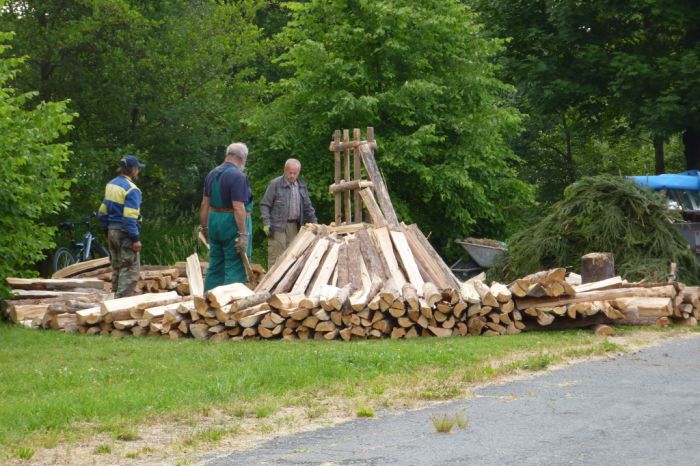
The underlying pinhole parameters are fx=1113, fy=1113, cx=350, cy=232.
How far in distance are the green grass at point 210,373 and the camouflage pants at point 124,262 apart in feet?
7.53

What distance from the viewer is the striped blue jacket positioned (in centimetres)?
1477

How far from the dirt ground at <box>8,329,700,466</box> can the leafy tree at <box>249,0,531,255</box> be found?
44.1 feet

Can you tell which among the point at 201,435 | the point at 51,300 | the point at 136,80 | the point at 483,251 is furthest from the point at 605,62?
the point at 201,435

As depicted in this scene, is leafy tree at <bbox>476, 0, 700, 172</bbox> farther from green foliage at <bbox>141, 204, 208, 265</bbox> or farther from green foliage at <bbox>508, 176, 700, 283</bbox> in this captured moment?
green foliage at <bbox>508, 176, 700, 283</bbox>

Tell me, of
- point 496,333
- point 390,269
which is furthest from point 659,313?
point 390,269

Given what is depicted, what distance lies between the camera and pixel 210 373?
977 centimetres

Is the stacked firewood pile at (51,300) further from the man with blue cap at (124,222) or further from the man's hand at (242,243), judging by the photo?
the man's hand at (242,243)

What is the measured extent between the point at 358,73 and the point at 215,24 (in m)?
9.01

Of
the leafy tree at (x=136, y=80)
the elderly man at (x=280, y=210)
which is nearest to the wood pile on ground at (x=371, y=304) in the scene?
the elderly man at (x=280, y=210)

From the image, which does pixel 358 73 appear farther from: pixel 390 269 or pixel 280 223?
pixel 390 269

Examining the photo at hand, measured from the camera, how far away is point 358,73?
22.2 meters

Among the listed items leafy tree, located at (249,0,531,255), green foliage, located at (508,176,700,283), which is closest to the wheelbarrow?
green foliage, located at (508,176,700,283)

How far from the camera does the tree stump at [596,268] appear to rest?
14602mm

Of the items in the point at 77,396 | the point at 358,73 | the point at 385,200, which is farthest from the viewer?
the point at 358,73
